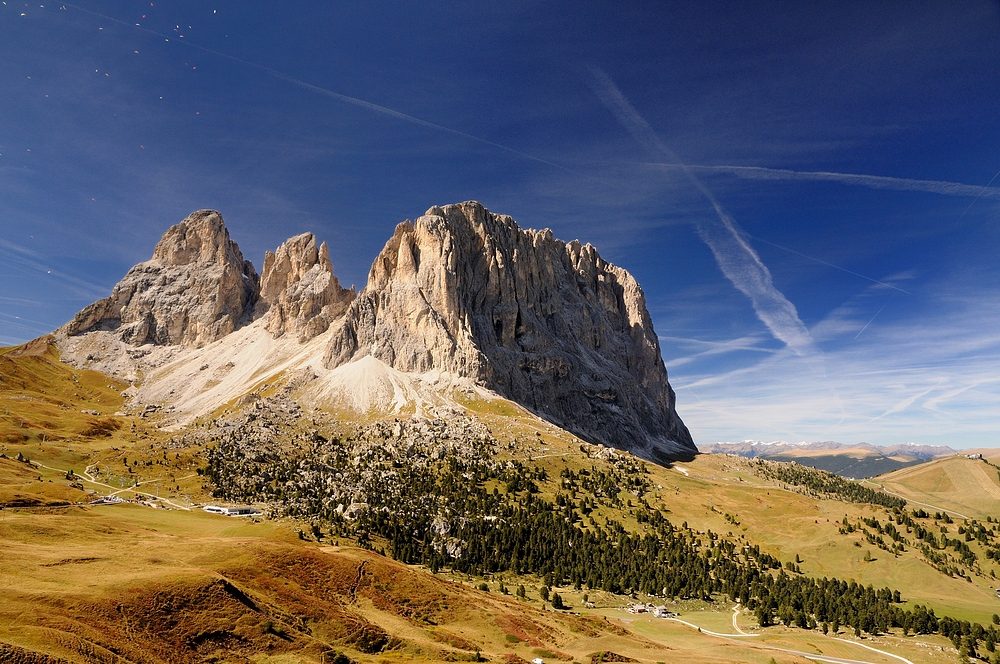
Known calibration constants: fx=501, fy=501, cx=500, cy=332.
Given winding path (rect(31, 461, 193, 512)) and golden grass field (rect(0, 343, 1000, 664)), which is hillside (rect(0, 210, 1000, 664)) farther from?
winding path (rect(31, 461, 193, 512))

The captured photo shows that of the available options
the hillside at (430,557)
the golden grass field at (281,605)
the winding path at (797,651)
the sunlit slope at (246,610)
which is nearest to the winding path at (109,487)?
the hillside at (430,557)

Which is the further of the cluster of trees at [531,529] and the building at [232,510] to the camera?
the building at [232,510]

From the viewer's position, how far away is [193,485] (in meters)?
144

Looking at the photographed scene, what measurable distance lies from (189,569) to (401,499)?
111250 mm

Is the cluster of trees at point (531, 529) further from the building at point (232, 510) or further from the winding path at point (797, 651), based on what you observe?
the winding path at point (797, 651)

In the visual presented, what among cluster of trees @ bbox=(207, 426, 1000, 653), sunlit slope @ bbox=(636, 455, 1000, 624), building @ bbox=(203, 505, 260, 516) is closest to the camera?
cluster of trees @ bbox=(207, 426, 1000, 653)

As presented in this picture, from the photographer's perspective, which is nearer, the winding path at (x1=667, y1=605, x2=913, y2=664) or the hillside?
the hillside

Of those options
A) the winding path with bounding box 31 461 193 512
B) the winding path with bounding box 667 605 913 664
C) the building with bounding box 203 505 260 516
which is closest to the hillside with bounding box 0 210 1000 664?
the winding path with bounding box 667 605 913 664

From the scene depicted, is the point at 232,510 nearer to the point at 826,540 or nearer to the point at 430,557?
the point at 430,557

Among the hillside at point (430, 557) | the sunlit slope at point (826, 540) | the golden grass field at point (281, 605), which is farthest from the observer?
the sunlit slope at point (826, 540)

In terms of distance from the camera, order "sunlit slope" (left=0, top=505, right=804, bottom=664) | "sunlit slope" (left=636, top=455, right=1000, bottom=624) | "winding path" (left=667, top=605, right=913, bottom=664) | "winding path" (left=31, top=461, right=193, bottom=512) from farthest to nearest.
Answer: "winding path" (left=31, top=461, right=193, bottom=512)
"sunlit slope" (left=636, top=455, right=1000, bottom=624)
"winding path" (left=667, top=605, right=913, bottom=664)
"sunlit slope" (left=0, top=505, right=804, bottom=664)

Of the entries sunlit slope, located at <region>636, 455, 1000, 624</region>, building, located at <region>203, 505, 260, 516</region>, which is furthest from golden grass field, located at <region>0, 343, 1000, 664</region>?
building, located at <region>203, 505, 260, 516</region>

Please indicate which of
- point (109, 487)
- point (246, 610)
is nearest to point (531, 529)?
point (246, 610)

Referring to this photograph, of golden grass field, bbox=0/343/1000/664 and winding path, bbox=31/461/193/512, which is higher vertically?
golden grass field, bbox=0/343/1000/664
